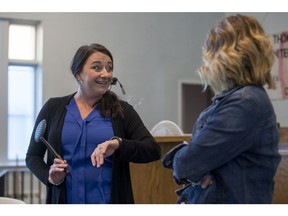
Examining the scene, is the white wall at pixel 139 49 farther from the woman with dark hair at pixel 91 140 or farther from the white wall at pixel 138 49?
the woman with dark hair at pixel 91 140

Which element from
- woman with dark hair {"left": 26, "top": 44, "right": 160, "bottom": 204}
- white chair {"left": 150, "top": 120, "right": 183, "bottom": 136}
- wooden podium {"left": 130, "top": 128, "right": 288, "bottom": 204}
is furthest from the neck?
white chair {"left": 150, "top": 120, "right": 183, "bottom": 136}

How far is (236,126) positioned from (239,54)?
0.15 metres

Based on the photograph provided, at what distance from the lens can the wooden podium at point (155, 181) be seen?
1.84 metres

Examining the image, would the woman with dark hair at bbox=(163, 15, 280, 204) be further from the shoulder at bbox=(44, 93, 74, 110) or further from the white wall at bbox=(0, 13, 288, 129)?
the white wall at bbox=(0, 13, 288, 129)

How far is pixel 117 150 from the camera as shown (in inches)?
44.9

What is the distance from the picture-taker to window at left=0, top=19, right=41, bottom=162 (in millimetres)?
3885

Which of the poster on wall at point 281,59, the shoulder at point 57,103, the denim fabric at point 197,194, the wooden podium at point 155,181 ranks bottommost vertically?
the wooden podium at point 155,181

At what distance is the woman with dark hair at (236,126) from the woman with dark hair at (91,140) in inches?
14.0

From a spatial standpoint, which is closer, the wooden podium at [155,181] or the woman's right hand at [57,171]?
the woman's right hand at [57,171]

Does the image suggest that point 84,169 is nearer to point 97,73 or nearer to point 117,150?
point 117,150

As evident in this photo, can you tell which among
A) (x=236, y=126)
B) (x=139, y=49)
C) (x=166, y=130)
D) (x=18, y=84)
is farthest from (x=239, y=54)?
(x=139, y=49)

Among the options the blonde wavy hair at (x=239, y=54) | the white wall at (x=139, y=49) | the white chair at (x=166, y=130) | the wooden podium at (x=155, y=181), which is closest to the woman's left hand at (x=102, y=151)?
the blonde wavy hair at (x=239, y=54)

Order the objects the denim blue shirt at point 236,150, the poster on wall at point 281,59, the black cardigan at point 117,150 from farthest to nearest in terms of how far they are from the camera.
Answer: the poster on wall at point 281,59 → the black cardigan at point 117,150 → the denim blue shirt at point 236,150
